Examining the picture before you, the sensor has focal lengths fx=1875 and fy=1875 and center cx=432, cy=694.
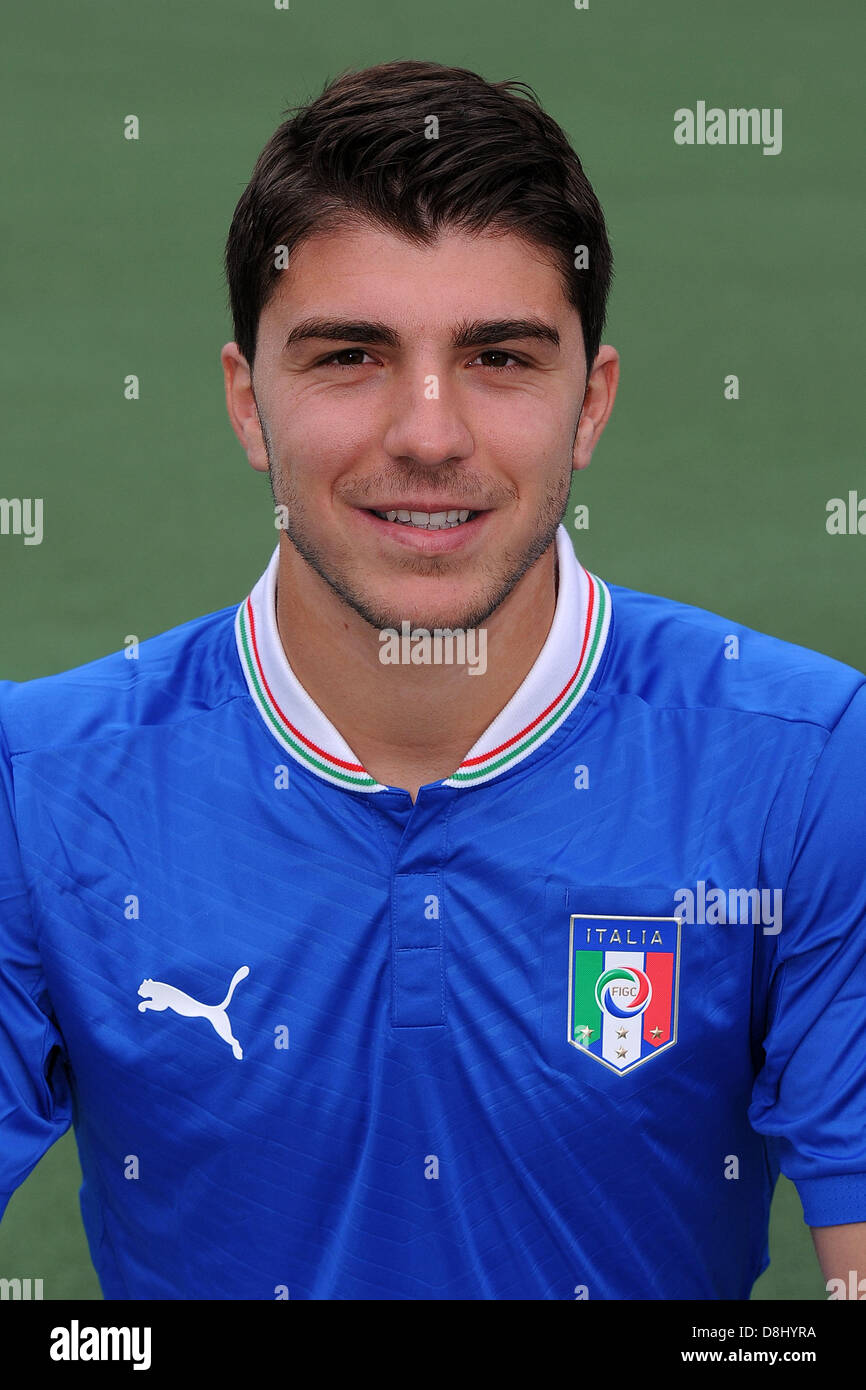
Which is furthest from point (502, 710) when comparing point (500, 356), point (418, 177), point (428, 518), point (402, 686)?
point (418, 177)

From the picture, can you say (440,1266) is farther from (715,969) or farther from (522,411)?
(522,411)

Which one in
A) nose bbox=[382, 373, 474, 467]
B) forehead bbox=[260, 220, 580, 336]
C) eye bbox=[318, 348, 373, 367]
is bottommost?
nose bbox=[382, 373, 474, 467]

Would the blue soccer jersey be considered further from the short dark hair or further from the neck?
the short dark hair

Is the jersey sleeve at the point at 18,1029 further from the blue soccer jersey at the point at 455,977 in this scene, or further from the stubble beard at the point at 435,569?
the stubble beard at the point at 435,569

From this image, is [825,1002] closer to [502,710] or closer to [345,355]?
[502,710]

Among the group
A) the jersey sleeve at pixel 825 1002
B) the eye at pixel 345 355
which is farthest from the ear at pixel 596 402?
the jersey sleeve at pixel 825 1002

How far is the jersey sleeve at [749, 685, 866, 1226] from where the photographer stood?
59.9 inches

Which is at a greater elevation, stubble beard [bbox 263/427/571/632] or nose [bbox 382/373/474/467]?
nose [bbox 382/373/474/467]

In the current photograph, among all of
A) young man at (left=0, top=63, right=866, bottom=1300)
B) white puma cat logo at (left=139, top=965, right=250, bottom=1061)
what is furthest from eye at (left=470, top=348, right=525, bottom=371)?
white puma cat logo at (left=139, top=965, right=250, bottom=1061)

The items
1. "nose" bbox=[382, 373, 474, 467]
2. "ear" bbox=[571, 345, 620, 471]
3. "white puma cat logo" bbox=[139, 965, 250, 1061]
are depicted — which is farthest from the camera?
"ear" bbox=[571, 345, 620, 471]

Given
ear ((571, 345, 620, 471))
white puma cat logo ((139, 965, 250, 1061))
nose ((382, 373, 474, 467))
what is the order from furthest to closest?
ear ((571, 345, 620, 471))
white puma cat logo ((139, 965, 250, 1061))
nose ((382, 373, 474, 467))

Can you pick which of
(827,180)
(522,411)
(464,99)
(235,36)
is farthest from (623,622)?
(235,36)

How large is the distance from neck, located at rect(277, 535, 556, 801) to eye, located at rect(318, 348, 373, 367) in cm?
18

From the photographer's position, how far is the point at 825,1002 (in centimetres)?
154
